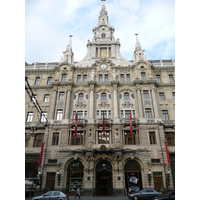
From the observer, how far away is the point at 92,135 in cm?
2878

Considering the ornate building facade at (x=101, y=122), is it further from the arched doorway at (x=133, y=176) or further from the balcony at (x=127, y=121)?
the arched doorway at (x=133, y=176)

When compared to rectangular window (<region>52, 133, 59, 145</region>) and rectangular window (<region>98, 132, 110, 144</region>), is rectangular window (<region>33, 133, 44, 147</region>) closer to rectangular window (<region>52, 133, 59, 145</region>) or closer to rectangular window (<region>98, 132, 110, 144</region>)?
rectangular window (<region>52, 133, 59, 145</region>)

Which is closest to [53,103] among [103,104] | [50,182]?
[103,104]

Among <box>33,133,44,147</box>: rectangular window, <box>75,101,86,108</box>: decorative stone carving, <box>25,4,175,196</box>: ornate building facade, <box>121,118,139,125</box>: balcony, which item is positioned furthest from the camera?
<box>75,101,86,108</box>: decorative stone carving

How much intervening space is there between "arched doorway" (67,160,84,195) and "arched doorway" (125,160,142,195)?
7569 millimetres

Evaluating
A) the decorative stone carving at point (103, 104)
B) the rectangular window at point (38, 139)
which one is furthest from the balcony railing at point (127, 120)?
the rectangular window at point (38, 139)

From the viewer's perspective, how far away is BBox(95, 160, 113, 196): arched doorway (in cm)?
2583

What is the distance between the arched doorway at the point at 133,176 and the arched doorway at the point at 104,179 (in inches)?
108

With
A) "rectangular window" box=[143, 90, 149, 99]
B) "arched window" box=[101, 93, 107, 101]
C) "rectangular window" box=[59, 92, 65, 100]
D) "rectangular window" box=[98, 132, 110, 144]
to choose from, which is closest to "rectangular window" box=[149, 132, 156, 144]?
"rectangular window" box=[98, 132, 110, 144]

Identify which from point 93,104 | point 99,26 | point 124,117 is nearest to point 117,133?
point 124,117

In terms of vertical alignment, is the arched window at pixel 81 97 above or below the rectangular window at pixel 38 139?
above

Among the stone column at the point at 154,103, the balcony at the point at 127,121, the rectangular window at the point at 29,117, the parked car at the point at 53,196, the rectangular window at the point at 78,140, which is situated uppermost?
the stone column at the point at 154,103

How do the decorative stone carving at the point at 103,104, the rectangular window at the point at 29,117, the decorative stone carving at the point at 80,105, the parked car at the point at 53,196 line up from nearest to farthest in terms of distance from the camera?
the parked car at the point at 53,196 → the rectangular window at the point at 29,117 → the decorative stone carving at the point at 103,104 → the decorative stone carving at the point at 80,105

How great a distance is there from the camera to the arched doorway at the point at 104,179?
25825 millimetres
